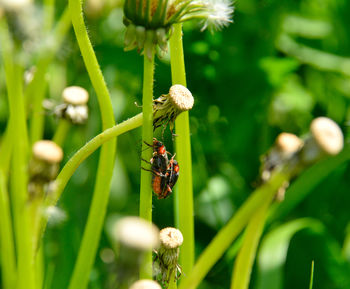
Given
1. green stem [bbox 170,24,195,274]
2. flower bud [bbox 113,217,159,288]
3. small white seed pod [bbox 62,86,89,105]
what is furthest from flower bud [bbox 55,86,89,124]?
flower bud [bbox 113,217,159,288]

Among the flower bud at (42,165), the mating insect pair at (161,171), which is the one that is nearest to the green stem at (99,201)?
the mating insect pair at (161,171)

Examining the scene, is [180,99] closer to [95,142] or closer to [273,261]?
[95,142]

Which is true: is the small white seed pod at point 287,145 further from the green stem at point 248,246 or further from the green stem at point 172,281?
the green stem at point 172,281

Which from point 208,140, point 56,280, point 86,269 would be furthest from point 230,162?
point 86,269

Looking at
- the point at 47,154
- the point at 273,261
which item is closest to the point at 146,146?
the point at 47,154

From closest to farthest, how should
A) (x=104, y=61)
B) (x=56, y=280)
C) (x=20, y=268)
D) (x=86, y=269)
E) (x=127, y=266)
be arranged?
(x=127, y=266), (x=20, y=268), (x=86, y=269), (x=56, y=280), (x=104, y=61)

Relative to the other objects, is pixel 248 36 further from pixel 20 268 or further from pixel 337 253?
pixel 20 268
